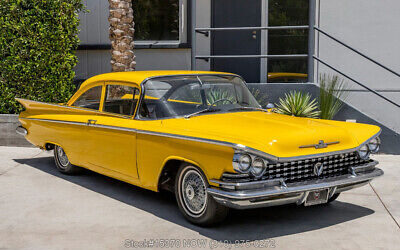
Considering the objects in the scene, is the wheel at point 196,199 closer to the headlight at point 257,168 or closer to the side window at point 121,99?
the headlight at point 257,168

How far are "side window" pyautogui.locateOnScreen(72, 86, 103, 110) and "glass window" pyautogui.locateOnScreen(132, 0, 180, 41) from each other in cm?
582

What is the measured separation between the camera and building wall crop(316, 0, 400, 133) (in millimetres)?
11242

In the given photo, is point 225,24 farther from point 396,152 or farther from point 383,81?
point 396,152

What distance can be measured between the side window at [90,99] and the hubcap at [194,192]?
1967 millimetres

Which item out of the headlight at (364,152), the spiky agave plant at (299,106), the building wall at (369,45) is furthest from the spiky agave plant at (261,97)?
the headlight at (364,152)

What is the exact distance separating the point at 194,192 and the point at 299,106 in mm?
4506

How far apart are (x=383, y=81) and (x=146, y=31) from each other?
5593 mm

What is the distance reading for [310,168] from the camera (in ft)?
17.0

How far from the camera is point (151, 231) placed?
5.22 meters

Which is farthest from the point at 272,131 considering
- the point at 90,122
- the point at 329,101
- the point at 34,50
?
the point at 34,50

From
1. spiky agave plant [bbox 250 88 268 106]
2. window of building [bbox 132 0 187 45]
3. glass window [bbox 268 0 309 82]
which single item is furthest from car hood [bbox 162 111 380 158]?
window of building [bbox 132 0 187 45]

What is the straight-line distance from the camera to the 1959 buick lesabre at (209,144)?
4.82 meters

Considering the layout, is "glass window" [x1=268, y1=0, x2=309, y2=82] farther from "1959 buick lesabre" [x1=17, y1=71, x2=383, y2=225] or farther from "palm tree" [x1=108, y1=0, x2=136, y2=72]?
"1959 buick lesabre" [x1=17, y1=71, x2=383, y2=225]

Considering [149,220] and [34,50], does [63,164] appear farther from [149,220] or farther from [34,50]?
[34,50]
